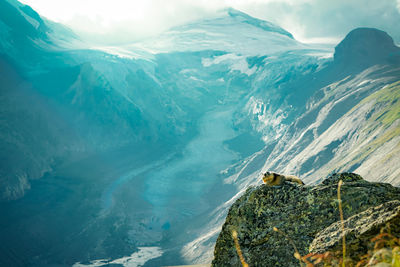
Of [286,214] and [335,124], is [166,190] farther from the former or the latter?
[286,214]

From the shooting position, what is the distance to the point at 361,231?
4422mm

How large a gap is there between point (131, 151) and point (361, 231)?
7331 inches

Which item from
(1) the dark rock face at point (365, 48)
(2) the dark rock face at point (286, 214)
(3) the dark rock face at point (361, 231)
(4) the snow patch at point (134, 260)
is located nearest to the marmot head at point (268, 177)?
(2) the dark rock face at point (286, 214)

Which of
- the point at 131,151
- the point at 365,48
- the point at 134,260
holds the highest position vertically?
the point at 131,151

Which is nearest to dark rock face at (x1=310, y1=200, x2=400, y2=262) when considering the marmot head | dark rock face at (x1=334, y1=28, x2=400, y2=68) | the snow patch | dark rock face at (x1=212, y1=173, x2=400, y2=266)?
dark rock face at (x1=212, y1=173, x2=400, y2=266)

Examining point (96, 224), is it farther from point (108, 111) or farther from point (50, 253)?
point (108, 111)

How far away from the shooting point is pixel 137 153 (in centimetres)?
18438

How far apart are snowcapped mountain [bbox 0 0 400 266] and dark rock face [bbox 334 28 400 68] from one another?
2.43 feet

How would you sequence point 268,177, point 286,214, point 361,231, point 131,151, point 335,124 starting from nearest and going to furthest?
point 361,231 → point 286,214 → point 268,177 → point 335,124 → point 131,151

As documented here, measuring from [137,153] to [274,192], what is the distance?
182m

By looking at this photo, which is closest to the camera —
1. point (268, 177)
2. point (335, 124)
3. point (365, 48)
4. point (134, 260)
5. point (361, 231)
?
point (361, 231)

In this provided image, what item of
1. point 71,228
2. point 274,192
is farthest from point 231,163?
point 274,192

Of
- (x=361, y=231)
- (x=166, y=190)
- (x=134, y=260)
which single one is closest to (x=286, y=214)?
(x=361, y=231)

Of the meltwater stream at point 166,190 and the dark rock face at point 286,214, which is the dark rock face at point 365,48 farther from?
the dark rock face at point 286,214
